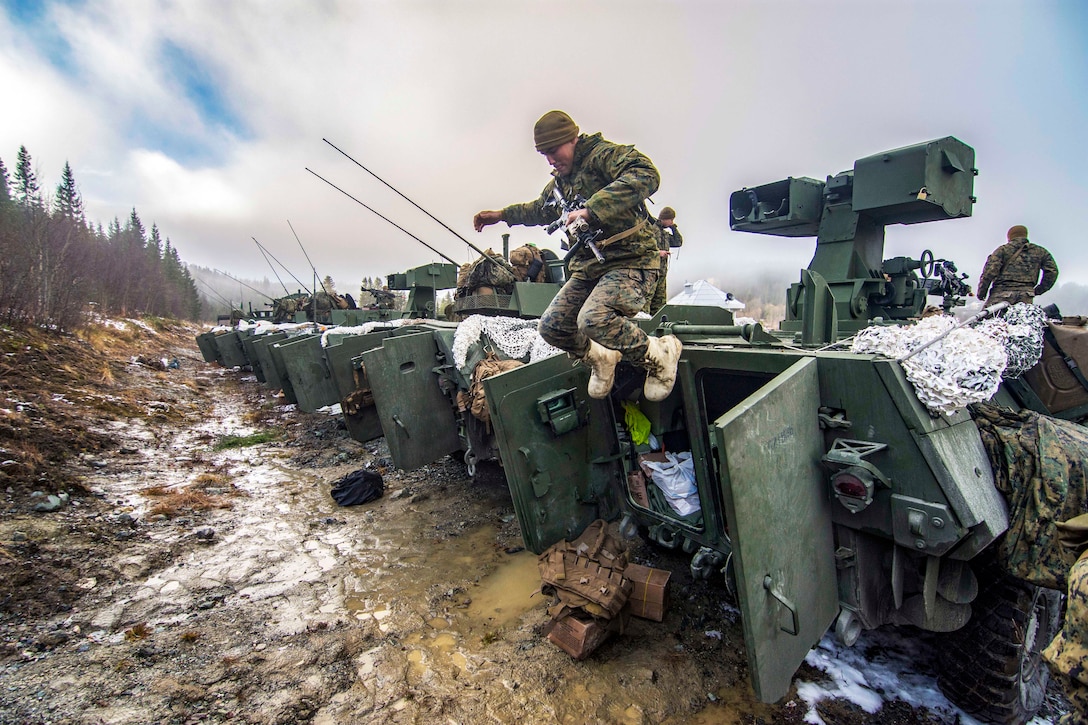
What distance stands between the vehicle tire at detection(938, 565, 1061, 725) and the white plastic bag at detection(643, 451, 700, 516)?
3.75ft

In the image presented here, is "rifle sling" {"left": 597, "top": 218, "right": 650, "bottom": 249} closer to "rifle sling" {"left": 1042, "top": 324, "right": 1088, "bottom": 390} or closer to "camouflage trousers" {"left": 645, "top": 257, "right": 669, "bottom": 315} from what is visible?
"camouflage trousers" {"left": 645, "top": 257, "right": 669, "bottom": 315}

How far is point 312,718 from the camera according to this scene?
1998 mm

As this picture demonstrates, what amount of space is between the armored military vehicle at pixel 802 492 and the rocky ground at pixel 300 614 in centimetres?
44

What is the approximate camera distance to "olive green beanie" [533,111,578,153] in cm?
256

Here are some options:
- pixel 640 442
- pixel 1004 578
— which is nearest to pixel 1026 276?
pixel 1004 578

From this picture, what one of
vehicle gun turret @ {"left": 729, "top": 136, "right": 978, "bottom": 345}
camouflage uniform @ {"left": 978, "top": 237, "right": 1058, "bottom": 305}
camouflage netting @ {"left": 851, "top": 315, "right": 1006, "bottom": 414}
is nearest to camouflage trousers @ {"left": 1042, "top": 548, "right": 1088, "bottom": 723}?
camouflage netting @ {"left": 851, "top": 315, "right": 1006, "bottom": 414}

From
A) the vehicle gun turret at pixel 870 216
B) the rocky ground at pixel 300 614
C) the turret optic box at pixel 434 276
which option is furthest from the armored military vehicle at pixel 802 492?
the turret optic box at pixel 434 276

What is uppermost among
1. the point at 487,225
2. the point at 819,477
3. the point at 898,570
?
the point at 487,225

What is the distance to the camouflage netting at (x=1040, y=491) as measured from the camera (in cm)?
177

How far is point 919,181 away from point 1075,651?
186 inches

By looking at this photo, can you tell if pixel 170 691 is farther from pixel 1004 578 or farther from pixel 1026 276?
pixel 1026 276

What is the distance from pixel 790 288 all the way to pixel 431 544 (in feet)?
14.6

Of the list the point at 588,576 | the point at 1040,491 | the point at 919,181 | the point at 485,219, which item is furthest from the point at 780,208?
the point at 588,576

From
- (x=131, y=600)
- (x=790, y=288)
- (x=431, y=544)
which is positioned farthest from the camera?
(x=790, y=288)
